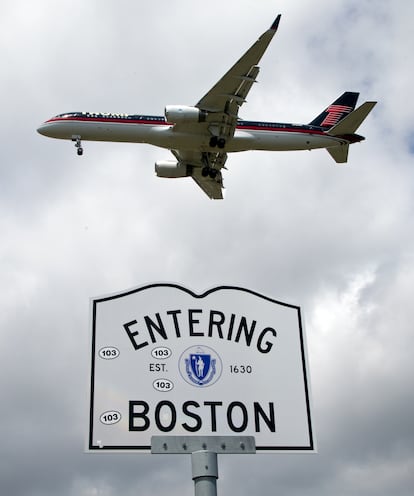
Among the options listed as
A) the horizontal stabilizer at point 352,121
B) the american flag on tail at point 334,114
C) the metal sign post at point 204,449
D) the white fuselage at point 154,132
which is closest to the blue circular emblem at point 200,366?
the metal sign post at point 204,449

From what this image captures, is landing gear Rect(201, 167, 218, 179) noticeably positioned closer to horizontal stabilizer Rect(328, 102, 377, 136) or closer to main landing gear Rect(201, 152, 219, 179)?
main landing gear Rect(201, 152, 219, 179)

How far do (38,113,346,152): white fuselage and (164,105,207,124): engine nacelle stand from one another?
5.08ft

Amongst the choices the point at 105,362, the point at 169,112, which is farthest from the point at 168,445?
the point at 169,112

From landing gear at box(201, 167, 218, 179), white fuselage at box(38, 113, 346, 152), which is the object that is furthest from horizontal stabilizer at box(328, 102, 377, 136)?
landing gear at box(201, 167, 218, 179)

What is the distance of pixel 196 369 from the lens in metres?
4.05

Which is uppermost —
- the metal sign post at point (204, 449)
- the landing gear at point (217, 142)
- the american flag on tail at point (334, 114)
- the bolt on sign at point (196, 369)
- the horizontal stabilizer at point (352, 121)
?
the american flag on tail at point (334, 114)

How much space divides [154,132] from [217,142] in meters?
3.73

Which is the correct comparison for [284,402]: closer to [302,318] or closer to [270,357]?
[270,357]

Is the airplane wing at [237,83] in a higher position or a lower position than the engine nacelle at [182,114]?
higher

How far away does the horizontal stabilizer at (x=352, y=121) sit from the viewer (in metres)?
39.6

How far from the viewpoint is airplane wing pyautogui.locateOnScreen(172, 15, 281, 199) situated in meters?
33.6

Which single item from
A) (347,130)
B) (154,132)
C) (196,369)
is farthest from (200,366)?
(347,130)

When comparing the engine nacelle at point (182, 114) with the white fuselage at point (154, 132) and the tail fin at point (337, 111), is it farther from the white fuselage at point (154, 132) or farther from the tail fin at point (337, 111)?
the tail fin at point (337, 111)

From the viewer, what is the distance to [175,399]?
12.9 feet
